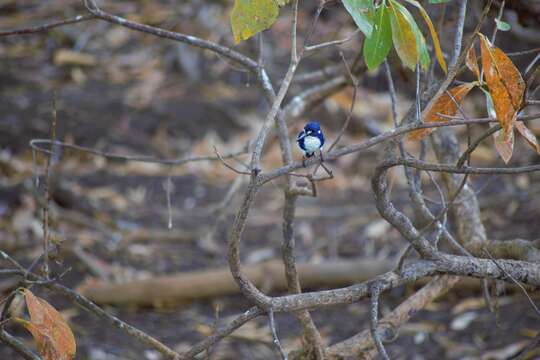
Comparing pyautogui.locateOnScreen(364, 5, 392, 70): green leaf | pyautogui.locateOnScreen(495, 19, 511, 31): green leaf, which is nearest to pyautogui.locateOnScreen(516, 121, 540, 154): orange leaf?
pyautogui.locateOnScreen(495, 19, 511, 31): green leaf

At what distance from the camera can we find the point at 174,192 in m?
6.73

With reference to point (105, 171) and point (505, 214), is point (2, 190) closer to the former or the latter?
point (105, 171)

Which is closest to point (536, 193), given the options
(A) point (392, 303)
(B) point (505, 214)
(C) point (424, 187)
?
(B) point (505, 214)

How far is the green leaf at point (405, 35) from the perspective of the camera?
208 cm

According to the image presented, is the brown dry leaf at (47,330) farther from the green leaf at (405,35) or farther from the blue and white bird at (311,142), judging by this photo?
the green leaf at (405,35)

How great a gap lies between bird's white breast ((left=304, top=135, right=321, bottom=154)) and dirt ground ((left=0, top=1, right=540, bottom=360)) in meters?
0.72

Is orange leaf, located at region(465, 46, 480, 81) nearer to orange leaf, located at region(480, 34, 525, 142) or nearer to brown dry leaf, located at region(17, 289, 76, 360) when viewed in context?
orange leaf, located at region(480, 34, 525, 142)

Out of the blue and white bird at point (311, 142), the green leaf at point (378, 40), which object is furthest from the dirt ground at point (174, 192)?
the green leaf at point (378, 40)

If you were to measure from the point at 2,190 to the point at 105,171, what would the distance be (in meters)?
1.23

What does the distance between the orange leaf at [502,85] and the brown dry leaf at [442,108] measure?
259 millimetres

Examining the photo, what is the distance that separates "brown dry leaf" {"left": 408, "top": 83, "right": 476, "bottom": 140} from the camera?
2.35m

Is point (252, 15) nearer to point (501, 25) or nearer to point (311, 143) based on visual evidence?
point (311, 143)

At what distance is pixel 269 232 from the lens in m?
5.99

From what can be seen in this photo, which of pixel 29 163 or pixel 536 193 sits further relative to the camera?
pixel 29 163
